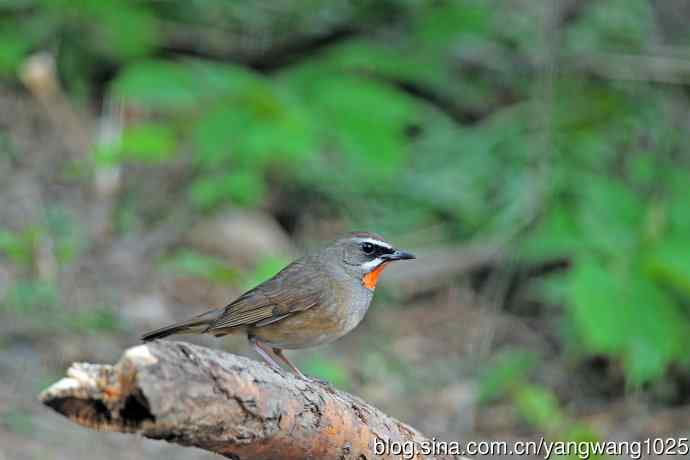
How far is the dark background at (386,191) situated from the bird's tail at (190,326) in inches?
87.1

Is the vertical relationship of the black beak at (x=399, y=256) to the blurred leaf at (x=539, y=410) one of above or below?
above

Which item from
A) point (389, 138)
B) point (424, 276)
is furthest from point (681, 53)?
point (389, 138)

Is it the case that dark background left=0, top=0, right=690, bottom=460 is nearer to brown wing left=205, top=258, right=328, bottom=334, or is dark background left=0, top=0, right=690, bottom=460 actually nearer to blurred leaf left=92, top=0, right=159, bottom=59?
blurred leaf left=92, top=0, right=159, bottom=59

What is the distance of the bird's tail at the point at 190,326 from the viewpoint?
523 cm

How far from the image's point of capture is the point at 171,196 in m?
10.8

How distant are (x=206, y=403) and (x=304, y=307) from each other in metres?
2.66

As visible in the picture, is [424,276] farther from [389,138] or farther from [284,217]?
[389,138]

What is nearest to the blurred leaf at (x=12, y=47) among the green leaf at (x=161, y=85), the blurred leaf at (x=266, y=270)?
the green leaf at (x=161, y=85)

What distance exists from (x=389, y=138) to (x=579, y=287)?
1933mm

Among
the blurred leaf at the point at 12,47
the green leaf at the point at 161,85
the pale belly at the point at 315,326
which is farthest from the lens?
the blurred leaf at the point at 12,47

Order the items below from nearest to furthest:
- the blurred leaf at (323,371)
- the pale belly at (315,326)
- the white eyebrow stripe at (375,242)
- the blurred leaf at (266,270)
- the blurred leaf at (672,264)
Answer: the pale belly at (315,326) < the white eyebrow stripe at (375,242) < the blurred leaf at (672,264) < the blurred leaf at (266,270) < the blurred leaf at (323,371)

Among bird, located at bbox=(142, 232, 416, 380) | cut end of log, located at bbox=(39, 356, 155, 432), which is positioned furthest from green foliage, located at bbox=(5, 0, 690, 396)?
cut end of log, located at bbox=(39, 356, 155, 432)

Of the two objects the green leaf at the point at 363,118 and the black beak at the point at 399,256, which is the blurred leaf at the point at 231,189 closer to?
the green leaf at the point at 363,118

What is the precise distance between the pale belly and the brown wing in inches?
1.9
